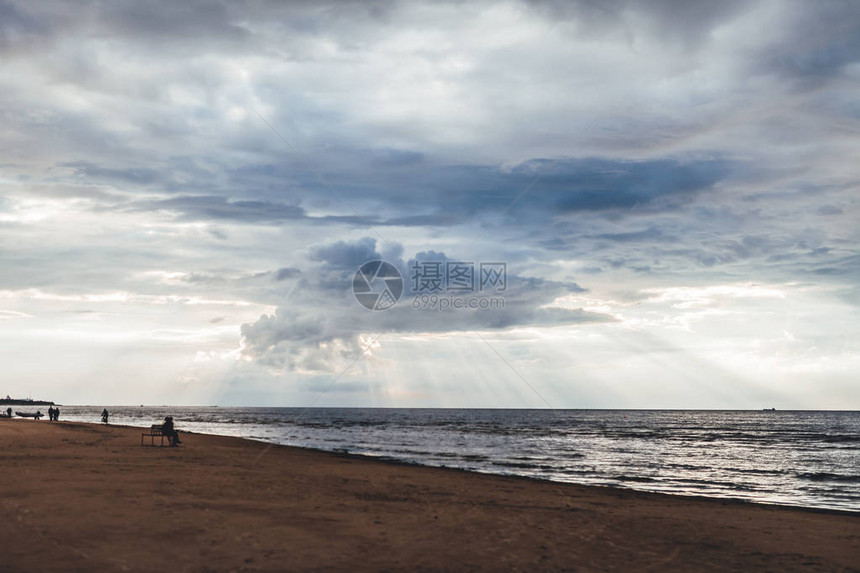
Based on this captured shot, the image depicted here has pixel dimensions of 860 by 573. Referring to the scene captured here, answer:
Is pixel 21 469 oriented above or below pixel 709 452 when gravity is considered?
above

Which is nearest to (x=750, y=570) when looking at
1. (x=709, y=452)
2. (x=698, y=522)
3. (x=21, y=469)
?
(x=698, y=522)

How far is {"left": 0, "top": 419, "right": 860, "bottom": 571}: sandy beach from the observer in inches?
426

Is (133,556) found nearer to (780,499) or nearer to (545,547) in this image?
(545,547)

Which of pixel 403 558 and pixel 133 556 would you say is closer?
pixel 133 556

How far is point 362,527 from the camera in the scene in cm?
1383

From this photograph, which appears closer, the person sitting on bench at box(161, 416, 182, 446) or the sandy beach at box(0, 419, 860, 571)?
the sandy beach at box(0, 419, 860, 571)

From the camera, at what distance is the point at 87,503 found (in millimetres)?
14320

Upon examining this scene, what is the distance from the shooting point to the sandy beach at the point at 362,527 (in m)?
10.8

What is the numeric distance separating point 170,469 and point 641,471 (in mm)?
27852

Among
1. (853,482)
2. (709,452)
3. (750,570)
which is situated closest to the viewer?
(750,570)

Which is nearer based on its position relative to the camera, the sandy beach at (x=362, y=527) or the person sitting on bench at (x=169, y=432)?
the sandy beach at (x=362, y=527)

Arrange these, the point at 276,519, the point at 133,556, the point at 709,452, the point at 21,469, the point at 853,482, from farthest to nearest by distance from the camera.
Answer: the point at 709,452, the point at 853,482, the point at 21,469, the point at 276,519, the point at 133,556

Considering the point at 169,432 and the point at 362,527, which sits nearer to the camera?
the point at 362,527

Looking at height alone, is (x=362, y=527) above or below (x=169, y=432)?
above
